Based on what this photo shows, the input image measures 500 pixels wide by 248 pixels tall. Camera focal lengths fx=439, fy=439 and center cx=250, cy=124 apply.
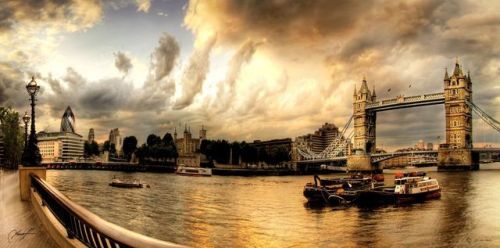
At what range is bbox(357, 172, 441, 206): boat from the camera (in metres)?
19.3

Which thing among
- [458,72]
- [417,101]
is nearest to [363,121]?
[417,101]

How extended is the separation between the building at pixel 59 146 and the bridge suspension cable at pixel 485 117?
76000mm

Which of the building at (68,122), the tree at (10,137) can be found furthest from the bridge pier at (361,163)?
the building at (68,122)

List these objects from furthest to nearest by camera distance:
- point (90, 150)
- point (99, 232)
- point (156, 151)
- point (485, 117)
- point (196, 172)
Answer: point (90, 150) → point (156, 151) → point (485, 117) → point (196, 172) → point (99, 232)

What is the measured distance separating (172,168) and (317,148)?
5917cm

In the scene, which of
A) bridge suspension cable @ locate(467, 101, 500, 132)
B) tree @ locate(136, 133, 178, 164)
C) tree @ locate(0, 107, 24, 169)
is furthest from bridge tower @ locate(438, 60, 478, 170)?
tree @ locate(0, 107, 24, 169)

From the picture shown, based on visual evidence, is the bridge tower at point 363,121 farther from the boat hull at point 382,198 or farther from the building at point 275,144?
the boat hull at point 382,198

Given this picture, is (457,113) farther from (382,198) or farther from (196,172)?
(382,198)

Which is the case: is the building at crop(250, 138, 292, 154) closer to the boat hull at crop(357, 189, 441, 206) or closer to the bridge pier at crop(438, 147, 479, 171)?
the bridge pier at crop(438, 147, 479, 171)

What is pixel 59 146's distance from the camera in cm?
9619

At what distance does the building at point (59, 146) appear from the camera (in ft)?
314

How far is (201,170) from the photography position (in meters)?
45.9

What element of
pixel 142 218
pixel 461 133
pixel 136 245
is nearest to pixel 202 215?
pixel 142 218

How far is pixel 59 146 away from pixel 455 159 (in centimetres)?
8024
